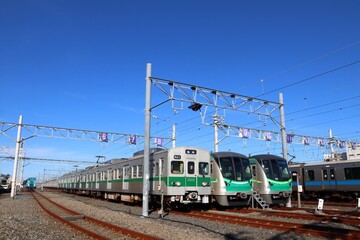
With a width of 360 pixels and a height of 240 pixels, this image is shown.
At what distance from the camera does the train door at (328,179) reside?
24219 millimetres

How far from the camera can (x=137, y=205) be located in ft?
71.3

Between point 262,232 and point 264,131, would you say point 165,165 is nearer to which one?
point 262,232

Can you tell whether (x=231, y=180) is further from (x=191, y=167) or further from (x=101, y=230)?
(x=101, y=230)

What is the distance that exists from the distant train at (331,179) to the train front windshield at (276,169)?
289 cm

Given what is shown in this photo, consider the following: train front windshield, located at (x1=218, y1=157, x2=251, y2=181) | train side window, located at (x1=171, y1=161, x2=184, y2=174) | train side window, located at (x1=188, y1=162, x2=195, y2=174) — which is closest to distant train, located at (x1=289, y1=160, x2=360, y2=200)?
train front windshield, located at (x1=218, y1=157, x2=251, y2=181)

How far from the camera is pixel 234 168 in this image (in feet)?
55.8

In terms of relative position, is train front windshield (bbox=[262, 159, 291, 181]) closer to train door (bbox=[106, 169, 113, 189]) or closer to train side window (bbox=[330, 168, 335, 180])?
train side window (bbox=[330, 168, 335, 180])

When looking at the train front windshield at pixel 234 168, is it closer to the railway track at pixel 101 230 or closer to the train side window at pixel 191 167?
the train side window at pixel 191 167

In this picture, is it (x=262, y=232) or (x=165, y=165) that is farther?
(x=165, y=165)

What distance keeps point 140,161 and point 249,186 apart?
607 centimetres

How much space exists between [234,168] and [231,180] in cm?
69

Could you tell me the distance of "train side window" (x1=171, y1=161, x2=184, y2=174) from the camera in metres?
16.3

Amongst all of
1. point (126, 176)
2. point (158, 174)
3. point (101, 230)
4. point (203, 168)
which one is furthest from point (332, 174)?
point (101, 230)

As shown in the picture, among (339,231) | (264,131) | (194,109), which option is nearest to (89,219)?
(194,109)
